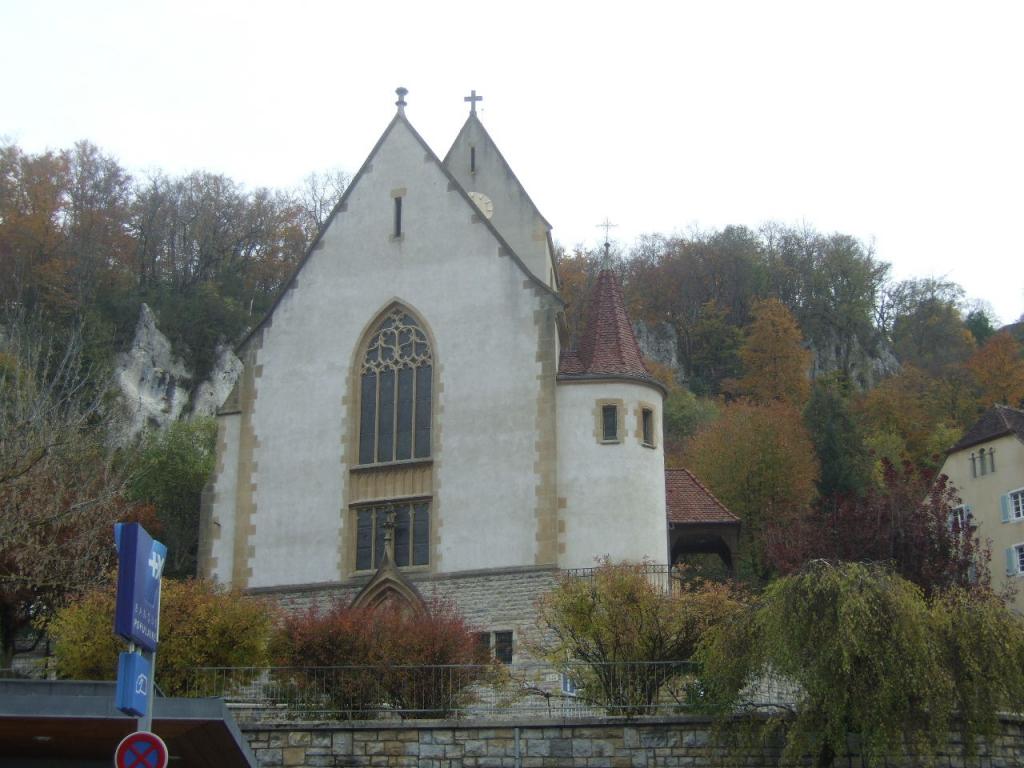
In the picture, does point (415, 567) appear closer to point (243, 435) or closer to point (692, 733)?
point (243, 435)

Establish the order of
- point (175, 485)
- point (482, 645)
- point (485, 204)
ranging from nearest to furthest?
point (482, 645), point (485, 204), point (175, 485)

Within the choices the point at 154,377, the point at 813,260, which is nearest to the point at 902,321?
the point at 813,260

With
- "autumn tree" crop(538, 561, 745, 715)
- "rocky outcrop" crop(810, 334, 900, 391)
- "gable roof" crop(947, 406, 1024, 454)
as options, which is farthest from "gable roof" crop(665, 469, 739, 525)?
"rocky outcrop" crop(810, 334, 900, 391)

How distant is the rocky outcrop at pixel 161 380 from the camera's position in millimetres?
61156

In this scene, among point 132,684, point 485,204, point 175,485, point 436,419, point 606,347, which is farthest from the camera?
point 175,485

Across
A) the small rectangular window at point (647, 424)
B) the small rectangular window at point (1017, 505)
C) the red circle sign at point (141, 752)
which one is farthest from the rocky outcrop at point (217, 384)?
the red circle sign at point (141, 752)

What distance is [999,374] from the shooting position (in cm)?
7031

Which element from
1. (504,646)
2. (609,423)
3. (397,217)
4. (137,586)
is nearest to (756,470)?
(609,423)

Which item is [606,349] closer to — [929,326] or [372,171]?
[372,171]

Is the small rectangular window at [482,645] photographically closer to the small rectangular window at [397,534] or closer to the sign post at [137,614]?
the small rectangular window at [397,534]

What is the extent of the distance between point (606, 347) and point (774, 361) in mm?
43651

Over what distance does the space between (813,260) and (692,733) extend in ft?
238

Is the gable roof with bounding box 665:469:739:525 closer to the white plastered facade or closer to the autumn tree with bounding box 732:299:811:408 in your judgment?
the white plastered facade

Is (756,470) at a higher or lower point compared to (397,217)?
lower
